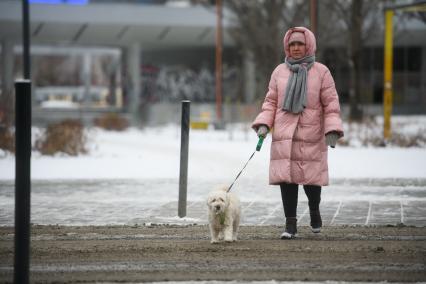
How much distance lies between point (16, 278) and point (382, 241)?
3.59m

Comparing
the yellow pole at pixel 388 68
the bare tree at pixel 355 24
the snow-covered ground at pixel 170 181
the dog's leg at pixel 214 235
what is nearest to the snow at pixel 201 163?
the snow-covered ground at pixel 170 181

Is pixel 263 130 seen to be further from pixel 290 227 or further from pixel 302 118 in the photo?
pixel 290 227

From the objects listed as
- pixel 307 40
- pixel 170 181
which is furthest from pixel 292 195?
pixel 170 181

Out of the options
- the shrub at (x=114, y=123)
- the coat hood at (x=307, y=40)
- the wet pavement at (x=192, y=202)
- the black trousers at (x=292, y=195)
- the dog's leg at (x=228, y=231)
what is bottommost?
the wet pavement at (x=192, y=202)

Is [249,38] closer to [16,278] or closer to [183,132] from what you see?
[183,132]

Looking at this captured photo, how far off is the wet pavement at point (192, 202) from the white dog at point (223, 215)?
68.5 inches

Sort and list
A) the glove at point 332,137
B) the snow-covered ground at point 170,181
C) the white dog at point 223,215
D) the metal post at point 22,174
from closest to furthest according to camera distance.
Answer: the metal post at point 22,174 < the white dog at point 223,215 < the glove at point 332,137 < the snow-covered ground at point 170,181

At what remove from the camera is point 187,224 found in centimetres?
959

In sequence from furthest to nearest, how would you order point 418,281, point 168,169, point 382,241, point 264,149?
point 264,149
point 168,169
point 382,241
point 418,281

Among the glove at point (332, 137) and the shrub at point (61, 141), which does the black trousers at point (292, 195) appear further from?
the shrub at point (61, 141)

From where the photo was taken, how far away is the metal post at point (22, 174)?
18.2 ft

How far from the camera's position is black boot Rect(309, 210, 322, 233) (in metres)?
8.41

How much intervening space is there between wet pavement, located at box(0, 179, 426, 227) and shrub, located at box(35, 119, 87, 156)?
4881 mm

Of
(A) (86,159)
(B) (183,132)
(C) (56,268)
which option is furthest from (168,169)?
(C) (56,268)
